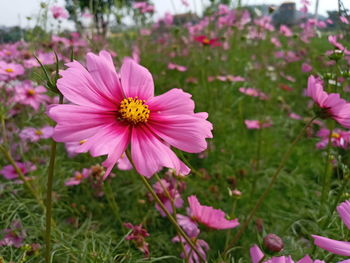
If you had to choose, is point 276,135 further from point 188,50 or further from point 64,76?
point 64,76

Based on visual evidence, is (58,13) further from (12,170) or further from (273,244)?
(273,244)

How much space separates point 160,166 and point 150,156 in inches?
1.6

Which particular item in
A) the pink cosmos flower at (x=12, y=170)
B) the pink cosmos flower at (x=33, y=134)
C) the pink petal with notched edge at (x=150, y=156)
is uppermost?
the pink petal with notched edge at (x=150, y=156)

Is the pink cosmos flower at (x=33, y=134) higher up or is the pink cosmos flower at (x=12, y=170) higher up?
the pink cosmos flower at (x=33, y=134)

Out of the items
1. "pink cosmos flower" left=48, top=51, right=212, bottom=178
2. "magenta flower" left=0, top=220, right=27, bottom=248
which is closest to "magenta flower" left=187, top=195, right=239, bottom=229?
"pink cosmos flower" left=48, top=51, right=212, bottom=178

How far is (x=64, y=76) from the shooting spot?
1.38 feet

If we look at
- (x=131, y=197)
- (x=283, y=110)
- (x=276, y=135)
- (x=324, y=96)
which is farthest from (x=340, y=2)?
(x=283, y=110)

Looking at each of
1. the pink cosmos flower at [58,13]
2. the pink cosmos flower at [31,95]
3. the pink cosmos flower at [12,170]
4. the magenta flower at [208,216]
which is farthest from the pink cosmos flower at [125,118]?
the pink cosmos flower at [58,13]

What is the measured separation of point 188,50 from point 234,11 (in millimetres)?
472

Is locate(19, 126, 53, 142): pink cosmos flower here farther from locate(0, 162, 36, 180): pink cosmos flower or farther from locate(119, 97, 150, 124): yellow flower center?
locate(119, 97, 150, 124): yellow flower center

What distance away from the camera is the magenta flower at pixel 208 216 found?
624 millimetres

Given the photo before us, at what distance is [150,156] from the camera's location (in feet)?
1.39

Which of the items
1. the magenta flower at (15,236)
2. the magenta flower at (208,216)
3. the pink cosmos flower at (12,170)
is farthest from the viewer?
the pink cosmos flower at (12,170)

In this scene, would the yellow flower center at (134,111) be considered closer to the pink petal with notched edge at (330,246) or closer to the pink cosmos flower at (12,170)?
the pink petal with notched edge at (330,246)
